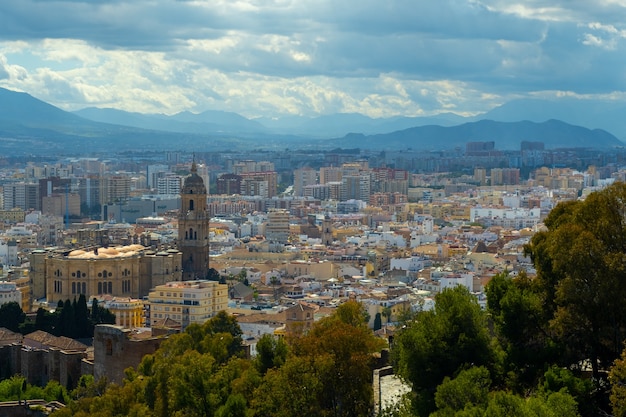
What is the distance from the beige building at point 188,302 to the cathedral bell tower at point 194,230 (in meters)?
9.88

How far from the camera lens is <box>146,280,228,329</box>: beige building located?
36.5m

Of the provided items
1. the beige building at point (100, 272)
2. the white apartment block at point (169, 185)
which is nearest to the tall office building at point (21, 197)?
the white apartment block at point (169, 185)

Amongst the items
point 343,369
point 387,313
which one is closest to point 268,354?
point 343,369

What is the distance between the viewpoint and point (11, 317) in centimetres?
3388

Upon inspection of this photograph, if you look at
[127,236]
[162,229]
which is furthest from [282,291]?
[162,229]

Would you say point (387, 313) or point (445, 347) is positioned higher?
point (445, 347)

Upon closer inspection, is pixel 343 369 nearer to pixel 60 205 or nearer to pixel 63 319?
pixel 63 319

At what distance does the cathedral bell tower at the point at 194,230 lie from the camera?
47.9 meters

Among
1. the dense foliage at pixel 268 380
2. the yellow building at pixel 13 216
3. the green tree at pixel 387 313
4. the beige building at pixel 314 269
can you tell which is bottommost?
the yellow building at pixel 13 216

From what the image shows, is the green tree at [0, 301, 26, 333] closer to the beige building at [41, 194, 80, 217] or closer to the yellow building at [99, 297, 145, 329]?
the yellow building at [99, 297, 145, 329]

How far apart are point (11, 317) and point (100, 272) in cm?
955

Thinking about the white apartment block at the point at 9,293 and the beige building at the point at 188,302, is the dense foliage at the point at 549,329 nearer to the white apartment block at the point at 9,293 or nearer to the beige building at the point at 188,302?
the beige building at the point at 188,302

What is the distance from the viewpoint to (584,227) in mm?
15547

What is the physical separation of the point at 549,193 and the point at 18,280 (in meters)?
62.2
